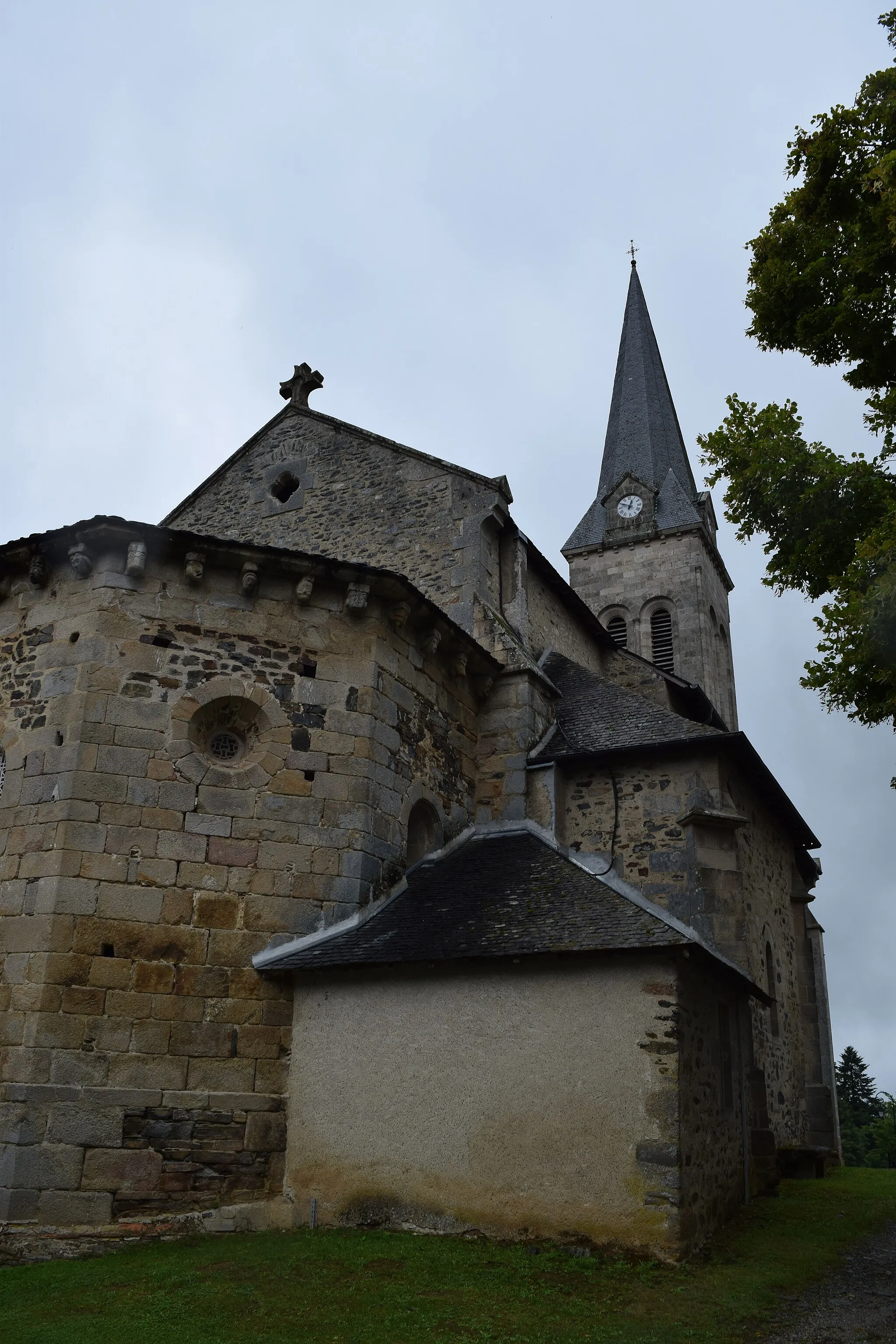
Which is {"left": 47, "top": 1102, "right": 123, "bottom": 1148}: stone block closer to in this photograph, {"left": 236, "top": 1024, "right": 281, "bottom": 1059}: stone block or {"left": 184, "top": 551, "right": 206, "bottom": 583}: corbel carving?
{"left": 236, "top": 1024, "right": 281, "bottom": 1059}: stone block

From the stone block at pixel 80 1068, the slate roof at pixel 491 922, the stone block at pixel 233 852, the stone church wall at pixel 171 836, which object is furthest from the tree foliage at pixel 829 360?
the stone block at pixel 80 1068

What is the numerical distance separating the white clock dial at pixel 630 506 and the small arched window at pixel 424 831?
19202 mm

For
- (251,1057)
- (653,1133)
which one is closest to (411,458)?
(251,1057)

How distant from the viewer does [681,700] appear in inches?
767

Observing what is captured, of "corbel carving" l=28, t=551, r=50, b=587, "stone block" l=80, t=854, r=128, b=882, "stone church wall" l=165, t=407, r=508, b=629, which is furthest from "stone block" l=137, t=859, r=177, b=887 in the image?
"stone church wall" l=165, t=407, r=508, b=629

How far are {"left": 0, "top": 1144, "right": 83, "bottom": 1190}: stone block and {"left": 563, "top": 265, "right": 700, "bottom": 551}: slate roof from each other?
75.8 feet

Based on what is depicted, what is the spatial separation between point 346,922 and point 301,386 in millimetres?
9236

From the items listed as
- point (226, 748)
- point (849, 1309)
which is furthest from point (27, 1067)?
point (849, 1309)

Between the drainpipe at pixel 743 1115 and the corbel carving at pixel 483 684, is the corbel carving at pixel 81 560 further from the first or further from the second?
the drainpipe at pixel 743 1115

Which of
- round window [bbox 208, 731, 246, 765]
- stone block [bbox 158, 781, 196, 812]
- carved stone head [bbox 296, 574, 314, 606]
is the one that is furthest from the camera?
carved stone head [bbox 296, 574, 314, 606]

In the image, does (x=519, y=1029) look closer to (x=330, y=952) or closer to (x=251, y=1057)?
(x=330, y=952)

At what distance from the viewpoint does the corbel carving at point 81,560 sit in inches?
402

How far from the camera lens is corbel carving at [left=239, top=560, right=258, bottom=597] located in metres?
10.5

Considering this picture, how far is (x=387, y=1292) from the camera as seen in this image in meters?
7.16
